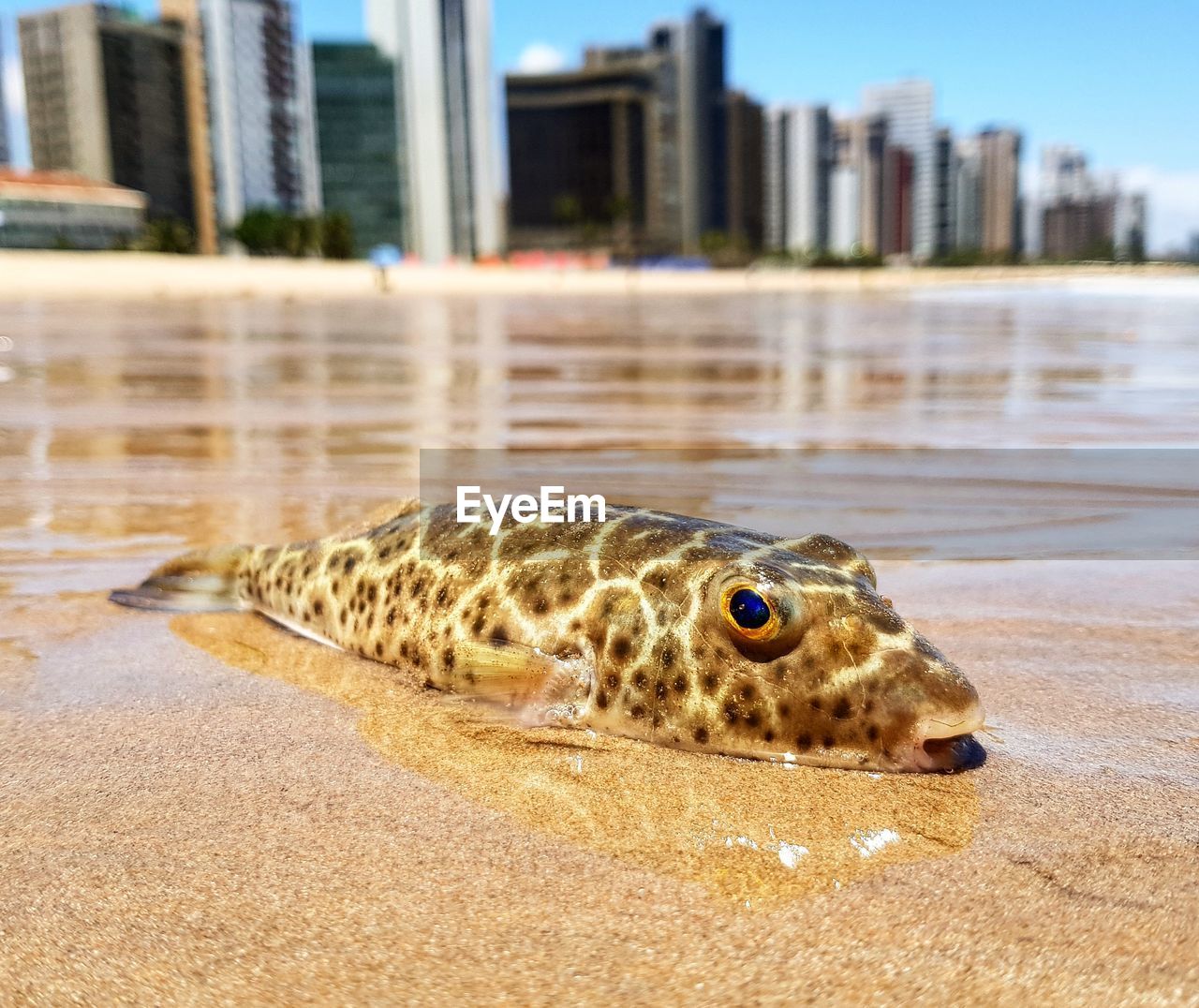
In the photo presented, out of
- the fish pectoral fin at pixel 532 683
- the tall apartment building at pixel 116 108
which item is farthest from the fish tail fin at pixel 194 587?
the tall apartment building at pixel 116 108

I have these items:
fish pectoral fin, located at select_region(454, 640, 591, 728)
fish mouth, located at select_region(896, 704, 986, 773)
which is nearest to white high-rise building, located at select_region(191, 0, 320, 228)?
fish pectoral fin, located at select_region(454, 640, 591, 728)

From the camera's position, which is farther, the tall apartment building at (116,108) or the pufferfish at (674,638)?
the tall apartment building at (116,108)

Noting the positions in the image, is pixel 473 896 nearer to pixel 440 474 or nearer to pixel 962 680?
pixel 962 680

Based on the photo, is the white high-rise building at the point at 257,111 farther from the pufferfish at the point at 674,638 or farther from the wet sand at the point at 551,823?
the pufferfish at the point at 674,638

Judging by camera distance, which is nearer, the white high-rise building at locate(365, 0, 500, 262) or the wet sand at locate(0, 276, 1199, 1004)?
the wet sand at locate(0, 276, 1199, 1004)

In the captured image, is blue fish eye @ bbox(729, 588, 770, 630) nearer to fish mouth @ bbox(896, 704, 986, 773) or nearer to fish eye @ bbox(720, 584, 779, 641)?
fish eye @ bbox(720, 584, 779, 641)

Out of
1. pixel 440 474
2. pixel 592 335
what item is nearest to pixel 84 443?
pixel 440 474
